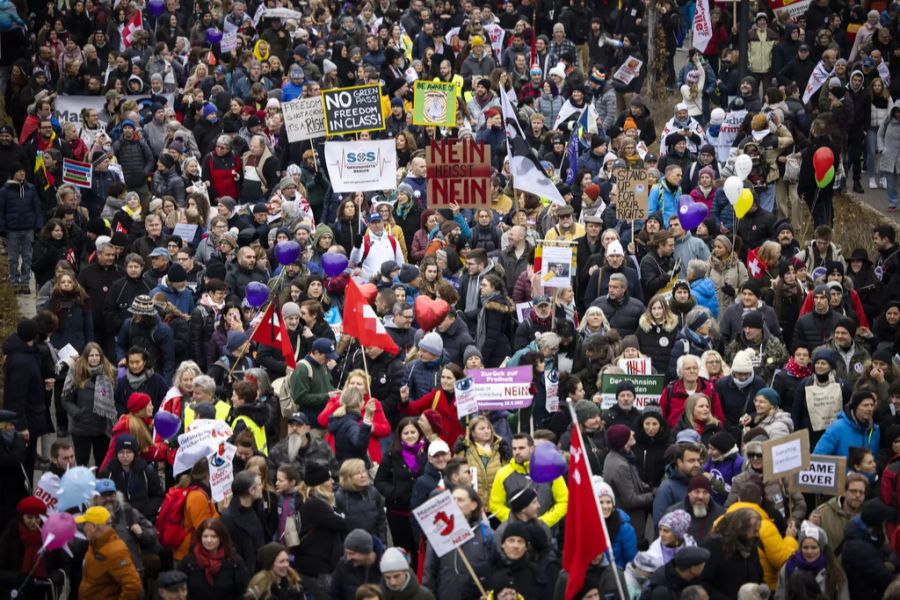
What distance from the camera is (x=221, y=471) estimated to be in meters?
12.2

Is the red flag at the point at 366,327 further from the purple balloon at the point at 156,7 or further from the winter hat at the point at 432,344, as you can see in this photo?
the purple balloon at the point at 156,7

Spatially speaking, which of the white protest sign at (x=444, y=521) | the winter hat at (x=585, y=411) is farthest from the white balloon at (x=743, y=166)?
the white protest sign at (x=444, y=521)

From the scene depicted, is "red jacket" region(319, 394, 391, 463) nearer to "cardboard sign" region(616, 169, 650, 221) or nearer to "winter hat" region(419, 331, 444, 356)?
"winter hat" region(419, 331, 444, 356)

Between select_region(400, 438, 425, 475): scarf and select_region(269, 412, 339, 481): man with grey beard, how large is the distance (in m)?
0.53

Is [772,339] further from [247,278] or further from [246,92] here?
[246,92]

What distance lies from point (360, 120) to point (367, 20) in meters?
7.90

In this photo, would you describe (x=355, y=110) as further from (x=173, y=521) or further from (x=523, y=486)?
(x=173, y=521)

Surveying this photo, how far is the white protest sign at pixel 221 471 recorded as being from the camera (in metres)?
12.1

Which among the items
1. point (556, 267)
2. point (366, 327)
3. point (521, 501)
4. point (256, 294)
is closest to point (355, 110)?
point (256, 294)

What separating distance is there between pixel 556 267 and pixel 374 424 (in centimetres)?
349

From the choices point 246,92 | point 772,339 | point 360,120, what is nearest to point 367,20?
point 246,92

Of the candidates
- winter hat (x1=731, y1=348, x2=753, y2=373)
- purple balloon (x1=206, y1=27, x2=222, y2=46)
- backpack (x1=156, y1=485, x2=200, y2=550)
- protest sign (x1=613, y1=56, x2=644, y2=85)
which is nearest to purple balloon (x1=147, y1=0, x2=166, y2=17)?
purple balloon (x1=206, y1=27, x2=222, y2=46)

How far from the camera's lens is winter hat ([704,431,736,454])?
1290 cm

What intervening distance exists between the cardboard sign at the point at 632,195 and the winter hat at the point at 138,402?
22.4 ft
